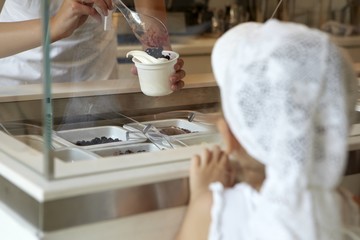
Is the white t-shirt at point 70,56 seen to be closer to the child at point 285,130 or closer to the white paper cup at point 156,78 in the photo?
the white paper cup at point 156,78

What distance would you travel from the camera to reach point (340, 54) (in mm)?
746

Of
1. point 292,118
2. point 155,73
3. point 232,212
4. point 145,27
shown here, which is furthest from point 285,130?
point 145,27

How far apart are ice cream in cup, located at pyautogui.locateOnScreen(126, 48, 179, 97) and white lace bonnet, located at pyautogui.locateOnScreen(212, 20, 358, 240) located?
51 cm

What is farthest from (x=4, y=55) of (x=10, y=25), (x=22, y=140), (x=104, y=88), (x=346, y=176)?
(x=346, y=176)

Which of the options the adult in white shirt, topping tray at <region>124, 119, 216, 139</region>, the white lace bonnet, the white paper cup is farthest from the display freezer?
the adult in white shirt

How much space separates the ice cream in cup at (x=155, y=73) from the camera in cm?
126

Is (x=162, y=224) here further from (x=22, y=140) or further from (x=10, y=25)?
(x=10, y=25)

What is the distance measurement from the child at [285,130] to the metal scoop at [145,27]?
0.62m

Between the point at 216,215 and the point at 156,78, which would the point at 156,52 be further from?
the point at 216,215

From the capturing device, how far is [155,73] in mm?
1257

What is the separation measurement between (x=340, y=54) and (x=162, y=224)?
31cm

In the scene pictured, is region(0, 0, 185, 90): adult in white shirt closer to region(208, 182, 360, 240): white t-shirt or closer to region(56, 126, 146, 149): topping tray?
region(56, 126, 146, 149): topping tray

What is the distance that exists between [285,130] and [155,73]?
0.59 meters

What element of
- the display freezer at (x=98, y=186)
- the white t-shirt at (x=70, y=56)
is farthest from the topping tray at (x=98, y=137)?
the white t-shirt at (x=70, y=56)
